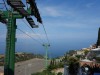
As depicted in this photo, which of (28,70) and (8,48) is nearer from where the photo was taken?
(8,48)

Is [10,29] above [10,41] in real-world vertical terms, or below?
above

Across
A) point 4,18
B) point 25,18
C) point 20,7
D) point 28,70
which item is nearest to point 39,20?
Result: point 25,18

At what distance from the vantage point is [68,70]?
1841 inches

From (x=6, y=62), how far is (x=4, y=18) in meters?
4.70

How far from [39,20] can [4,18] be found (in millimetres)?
3506

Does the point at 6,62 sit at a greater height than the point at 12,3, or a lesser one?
lesser

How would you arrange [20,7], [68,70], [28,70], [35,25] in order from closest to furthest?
[20,7] < [35,25] < [68,70] < [28,70]

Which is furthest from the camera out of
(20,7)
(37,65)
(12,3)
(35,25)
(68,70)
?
(37,65)

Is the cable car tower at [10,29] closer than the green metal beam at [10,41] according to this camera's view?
Yes

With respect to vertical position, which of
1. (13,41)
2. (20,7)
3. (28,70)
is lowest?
(28,70)

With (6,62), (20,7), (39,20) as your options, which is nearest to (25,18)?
(39,20)

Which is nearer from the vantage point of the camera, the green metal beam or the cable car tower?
the cable car tower

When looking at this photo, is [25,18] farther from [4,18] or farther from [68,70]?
[68,70]

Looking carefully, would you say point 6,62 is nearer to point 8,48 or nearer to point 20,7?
point 8,48
